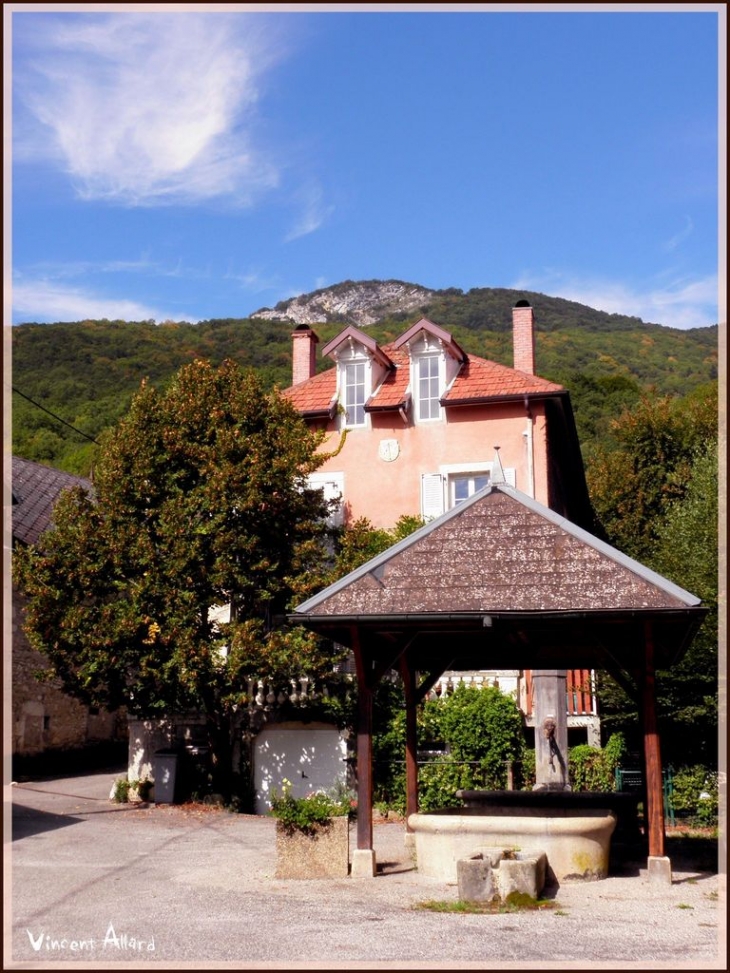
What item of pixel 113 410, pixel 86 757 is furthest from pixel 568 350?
pixel 86 757

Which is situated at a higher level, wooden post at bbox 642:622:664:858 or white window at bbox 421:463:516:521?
white window at bbox 421:463:516:521

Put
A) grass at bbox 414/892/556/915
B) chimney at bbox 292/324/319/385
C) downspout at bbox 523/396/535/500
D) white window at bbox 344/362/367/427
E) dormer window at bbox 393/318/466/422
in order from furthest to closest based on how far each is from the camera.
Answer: chimney at bbox 292/324/319/385
white window at bbox 344/362/367/427
dormer window at bbox 393/318/466/422
downspout at bbox 523/396/535/500
grass at bbox 414/892/556/915

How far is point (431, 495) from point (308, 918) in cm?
1435

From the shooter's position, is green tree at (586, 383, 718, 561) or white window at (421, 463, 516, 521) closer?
white window at (421, 463, 516, 521)

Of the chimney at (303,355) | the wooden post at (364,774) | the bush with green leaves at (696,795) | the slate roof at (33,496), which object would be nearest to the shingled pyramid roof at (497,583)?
the wooden post at (364,774)

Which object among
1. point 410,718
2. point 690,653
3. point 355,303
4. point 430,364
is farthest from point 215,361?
point 355,303

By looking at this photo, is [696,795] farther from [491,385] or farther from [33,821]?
[33,821]

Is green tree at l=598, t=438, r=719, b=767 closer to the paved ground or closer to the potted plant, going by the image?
the paved ground

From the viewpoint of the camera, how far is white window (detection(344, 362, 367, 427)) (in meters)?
23.5

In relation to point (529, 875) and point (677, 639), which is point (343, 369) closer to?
point (677, 639)

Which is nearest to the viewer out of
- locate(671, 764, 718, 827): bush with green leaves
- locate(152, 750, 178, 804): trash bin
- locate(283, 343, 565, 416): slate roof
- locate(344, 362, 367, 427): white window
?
locate(671, 764, 718, 827): bush with green leaves

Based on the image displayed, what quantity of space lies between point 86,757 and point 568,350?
44.3m

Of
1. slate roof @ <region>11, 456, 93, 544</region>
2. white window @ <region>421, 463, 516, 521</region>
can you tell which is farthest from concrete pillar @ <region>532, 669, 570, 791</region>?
slate roof @ <region>11, 456, 93, 544</region>

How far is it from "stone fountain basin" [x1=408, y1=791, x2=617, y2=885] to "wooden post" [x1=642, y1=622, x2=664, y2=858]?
48cm
